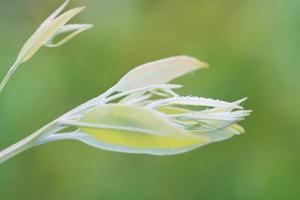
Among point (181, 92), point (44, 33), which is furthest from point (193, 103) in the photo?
point (181, 92)

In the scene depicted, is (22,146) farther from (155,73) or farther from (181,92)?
(181,92)

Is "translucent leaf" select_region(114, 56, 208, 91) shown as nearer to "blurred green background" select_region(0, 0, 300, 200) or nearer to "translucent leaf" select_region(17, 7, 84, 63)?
"translucent leaf" select_region(17, 7, 84, 63)

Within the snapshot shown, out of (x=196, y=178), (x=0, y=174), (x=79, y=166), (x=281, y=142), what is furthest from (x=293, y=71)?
(x=0, y=174)

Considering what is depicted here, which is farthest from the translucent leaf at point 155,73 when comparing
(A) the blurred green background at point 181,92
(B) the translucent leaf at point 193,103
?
(A) the blurred green background at point 181,92

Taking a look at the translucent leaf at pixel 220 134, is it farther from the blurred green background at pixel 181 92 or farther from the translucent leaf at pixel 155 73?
the blurred green background at pixel 181 92

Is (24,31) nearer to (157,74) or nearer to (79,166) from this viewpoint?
(79,166)

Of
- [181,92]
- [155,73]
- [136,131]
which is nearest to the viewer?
[136,131]
